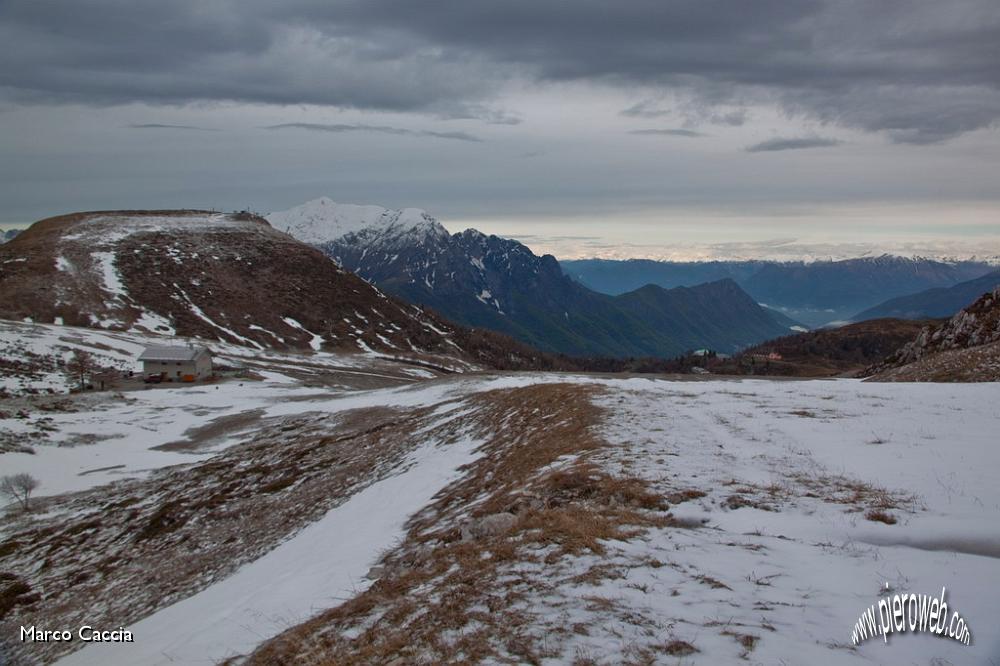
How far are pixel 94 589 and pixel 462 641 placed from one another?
20.5 metres

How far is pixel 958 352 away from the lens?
34.0m

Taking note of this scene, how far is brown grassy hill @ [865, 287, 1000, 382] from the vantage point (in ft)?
97.0

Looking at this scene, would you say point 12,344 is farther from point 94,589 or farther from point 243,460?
point 94,589

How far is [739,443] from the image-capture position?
18672 millimetres

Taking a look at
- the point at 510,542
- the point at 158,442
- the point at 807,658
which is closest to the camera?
the point at 807,658

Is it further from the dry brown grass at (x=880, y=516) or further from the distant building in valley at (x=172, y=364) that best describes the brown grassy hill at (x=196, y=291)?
the dry brown grass at (x=880, y=516)

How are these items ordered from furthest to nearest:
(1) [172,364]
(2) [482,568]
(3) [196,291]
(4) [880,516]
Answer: (3) [196,291] → (1) [172,364] → (4) [880,516] → (2) [482,568]

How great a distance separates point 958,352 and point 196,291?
538 feet

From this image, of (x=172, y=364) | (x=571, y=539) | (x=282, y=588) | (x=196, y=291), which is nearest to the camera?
(x=571, y=539)

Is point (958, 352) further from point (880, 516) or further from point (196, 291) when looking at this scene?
point (196, 291)

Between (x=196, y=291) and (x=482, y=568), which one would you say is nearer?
(x=482, y=568)

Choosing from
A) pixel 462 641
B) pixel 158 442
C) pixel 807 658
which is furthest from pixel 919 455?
pixel 158 442

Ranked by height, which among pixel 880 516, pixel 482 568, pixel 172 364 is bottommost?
pixel 172 364

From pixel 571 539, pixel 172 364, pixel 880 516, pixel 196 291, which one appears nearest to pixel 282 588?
pixel 571 539
